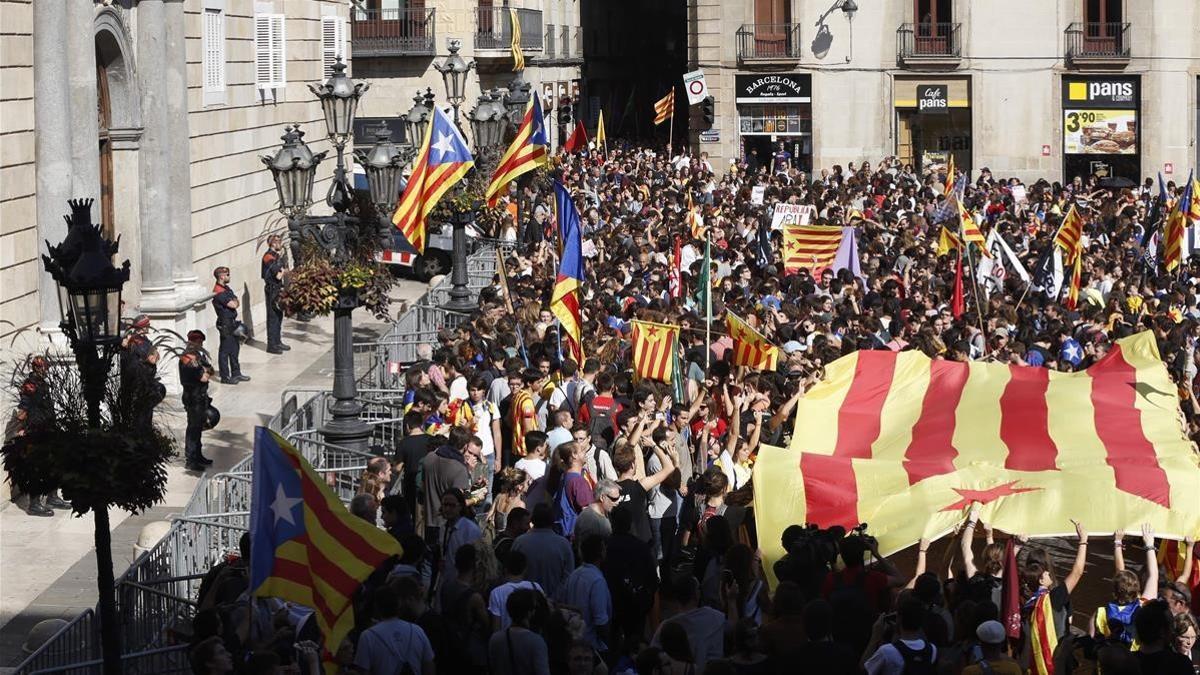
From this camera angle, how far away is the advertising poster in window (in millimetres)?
51656

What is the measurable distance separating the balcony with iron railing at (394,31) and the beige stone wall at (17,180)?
90.6 feet

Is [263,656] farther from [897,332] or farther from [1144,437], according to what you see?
[897,332]

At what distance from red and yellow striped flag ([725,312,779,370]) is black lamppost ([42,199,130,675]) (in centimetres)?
705

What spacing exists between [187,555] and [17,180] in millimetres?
6907

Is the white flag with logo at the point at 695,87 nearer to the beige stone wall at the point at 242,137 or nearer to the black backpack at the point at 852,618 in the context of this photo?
the beige stone wall at the point at 242,137

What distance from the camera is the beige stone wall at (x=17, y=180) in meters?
18.8

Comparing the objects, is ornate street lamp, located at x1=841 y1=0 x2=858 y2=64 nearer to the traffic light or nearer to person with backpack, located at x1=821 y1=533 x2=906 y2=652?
the traffic light

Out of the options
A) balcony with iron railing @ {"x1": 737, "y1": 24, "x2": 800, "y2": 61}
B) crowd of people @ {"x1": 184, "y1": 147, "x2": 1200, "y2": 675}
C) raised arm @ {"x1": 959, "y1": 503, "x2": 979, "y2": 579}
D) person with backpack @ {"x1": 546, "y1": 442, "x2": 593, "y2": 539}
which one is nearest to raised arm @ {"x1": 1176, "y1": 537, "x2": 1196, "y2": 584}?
crowd of people @ {"x1": 184, "y1": 147, "x2": 1200, "y2": 675}

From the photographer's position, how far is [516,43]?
164ft

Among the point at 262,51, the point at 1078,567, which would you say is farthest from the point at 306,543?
the point at 262,51

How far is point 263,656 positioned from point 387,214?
9639 mm

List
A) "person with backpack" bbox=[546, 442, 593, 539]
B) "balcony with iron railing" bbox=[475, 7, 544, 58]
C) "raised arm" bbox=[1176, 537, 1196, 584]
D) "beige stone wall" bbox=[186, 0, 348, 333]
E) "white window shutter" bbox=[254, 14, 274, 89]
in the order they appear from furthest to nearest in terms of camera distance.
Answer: "balcony with iron railing" bbox=[475, 7, 544, 58], "white window shutter" bbox=[254, 14, 274, 89], "beige stone wall" bbox=[186, 0, 348, 333], "person with backpack" bbox=[546, 442, 593, 539], "raised arm" bbox=[1176, 537, 1196, 584]

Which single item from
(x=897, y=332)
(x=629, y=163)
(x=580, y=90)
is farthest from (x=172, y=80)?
(x=580, y=90)

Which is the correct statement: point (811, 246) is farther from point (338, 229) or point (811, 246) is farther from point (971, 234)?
point (338, 229)
